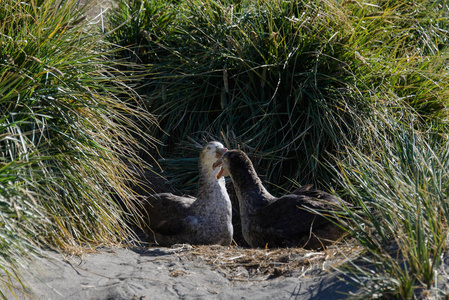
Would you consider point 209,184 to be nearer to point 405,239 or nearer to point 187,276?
point 187,276

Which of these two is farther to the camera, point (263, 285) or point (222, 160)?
point (222, 160)

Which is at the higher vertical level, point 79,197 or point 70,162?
point 70,162

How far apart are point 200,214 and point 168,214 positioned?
35cm

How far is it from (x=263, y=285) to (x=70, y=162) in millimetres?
1840

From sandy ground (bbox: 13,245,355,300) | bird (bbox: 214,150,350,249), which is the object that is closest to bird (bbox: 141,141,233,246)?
bird (bbox: 214,150,350,249)

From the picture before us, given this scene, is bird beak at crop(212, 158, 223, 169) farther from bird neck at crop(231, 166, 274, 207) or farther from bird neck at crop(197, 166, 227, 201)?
bird neck at crop(231, 166, 274, 207)

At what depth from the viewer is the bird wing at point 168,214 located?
5.85 meters

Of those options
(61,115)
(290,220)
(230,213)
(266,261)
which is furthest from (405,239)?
(230,213)

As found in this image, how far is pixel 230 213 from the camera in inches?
233

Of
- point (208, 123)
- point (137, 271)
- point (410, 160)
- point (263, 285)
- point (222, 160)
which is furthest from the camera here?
point (208, 123)

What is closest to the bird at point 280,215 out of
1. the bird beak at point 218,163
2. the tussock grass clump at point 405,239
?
the bird beak at point 218,163

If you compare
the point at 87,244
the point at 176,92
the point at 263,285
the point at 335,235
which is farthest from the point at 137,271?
the point at 176,92

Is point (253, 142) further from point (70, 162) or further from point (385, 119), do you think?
point (70, 162)

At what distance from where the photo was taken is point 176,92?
275 inches
